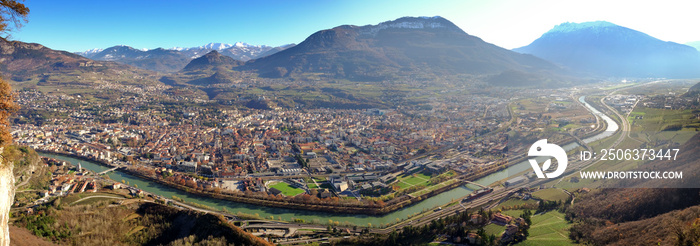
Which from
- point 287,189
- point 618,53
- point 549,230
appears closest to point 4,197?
point 287,189

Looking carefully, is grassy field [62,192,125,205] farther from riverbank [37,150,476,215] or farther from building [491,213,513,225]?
building [491,213,513,225]

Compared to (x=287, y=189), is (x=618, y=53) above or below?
above

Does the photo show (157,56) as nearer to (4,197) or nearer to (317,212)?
(317,212)

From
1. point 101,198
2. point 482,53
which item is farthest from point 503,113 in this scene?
point 482,53

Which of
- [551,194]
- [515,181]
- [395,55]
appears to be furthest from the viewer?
[395,55]

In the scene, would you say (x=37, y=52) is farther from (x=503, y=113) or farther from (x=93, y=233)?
(x=503, y=113)

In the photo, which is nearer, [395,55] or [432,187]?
[432,187]

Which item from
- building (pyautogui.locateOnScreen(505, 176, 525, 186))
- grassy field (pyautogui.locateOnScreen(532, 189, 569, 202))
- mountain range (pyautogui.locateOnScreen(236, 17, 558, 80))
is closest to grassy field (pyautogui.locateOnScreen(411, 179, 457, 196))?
building (pyautogui.locateOnScreen(505, 176, 525, 186))
